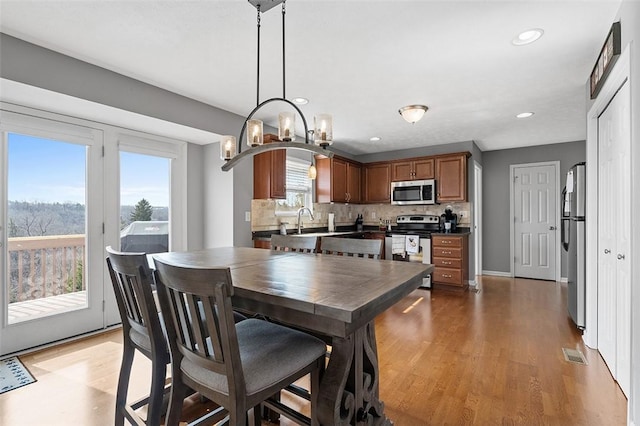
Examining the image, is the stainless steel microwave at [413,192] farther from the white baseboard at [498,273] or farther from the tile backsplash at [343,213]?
the white baseboard at [498,273]

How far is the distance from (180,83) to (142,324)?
2.26m

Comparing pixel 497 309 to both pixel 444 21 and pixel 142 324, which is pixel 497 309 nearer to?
pixel 444 21

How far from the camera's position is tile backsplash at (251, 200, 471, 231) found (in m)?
4.27

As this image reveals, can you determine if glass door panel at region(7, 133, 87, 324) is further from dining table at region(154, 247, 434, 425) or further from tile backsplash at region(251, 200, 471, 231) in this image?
dining table at region(154, 247, 434, 425)

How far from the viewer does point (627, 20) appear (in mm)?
1723

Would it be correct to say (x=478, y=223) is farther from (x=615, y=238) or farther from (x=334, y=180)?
(x=615, y=238)

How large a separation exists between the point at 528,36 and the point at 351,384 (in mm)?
2446

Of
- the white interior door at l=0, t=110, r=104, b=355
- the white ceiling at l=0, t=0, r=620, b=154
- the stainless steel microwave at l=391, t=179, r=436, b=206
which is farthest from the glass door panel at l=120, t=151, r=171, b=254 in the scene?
the stainless steel microwave at l=391, t=179, r=436, b=206

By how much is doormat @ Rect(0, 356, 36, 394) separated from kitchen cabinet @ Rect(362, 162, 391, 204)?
16.5 ft

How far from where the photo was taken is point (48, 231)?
9.30 feet

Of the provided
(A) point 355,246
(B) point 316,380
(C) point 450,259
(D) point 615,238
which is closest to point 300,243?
(A) point 355,246

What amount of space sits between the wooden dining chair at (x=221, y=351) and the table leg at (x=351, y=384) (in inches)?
3.1

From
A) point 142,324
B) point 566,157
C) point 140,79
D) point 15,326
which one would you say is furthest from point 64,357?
point 566,157

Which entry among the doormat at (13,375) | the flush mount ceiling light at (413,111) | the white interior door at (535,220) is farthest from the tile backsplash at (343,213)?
the doormat at (13,375)
